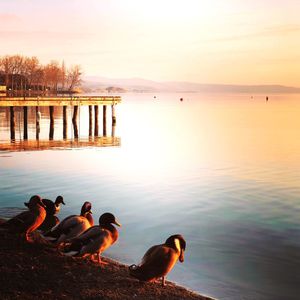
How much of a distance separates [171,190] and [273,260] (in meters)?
11.8

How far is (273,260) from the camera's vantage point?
14461mm

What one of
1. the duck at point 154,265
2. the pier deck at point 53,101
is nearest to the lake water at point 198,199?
the duck at point 154,265

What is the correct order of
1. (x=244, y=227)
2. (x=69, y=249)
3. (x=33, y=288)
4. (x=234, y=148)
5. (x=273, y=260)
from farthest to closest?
1. (x=234, y=148)
2. (x=244, y=227)
3. (x=273, y=260)
4. (x=69, y=249)
5. (x=33, y=288)

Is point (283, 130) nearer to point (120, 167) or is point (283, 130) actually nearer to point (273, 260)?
point (120, 167)

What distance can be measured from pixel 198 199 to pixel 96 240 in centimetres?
1326

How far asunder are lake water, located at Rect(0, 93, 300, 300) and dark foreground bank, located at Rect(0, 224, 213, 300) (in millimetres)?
2467

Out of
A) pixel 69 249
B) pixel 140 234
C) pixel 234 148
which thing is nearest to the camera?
pixel 69 249

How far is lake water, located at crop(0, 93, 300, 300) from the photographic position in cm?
1345

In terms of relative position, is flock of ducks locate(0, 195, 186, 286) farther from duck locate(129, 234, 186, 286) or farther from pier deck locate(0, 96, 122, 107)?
pier deck locate(0, 96, 122, 107)

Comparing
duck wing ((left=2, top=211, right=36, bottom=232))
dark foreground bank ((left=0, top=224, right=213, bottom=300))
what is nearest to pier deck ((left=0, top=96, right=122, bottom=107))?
duck wing ((left=2, top=211, right=36, bottom=232))

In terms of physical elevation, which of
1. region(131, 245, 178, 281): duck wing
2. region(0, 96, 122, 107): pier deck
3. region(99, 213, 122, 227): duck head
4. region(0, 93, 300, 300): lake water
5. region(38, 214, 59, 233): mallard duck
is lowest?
region(0, 93, 300, 300): lake water

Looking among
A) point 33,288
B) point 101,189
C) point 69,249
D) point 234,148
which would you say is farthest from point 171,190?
point 234,148

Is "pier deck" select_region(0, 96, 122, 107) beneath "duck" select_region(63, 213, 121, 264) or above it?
above

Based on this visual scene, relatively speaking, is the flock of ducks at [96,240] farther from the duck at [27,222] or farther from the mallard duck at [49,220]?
the mallard duck at [49,220]
